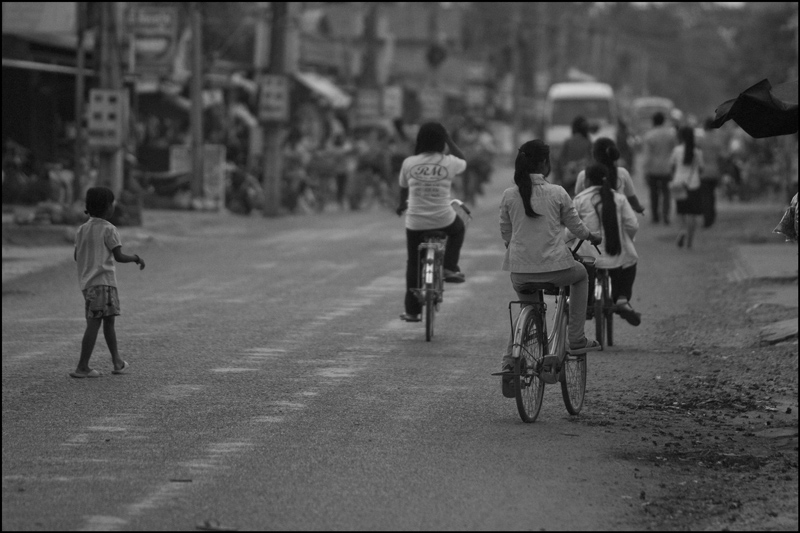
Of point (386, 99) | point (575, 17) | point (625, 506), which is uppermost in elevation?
point (575, 17)

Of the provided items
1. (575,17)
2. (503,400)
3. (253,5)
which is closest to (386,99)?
(253,5)

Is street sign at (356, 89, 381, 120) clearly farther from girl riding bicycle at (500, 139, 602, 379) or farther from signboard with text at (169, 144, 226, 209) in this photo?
girl riding bicycle at (500, 139, 602, 379)

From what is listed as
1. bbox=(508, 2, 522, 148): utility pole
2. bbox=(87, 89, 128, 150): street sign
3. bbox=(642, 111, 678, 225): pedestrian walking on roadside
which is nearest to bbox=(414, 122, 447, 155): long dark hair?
bbox=(87, 89, 128, 150): street sign

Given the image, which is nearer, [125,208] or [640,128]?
[125,208]

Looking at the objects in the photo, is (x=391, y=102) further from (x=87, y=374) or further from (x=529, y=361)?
(x=529, y=361)

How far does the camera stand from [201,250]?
861 inches

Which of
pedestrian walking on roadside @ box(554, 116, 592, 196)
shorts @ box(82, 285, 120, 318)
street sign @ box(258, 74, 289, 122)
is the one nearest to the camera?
shorts @ box(82, 285, 120, 318)

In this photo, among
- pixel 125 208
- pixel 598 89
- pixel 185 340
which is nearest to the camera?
pixel 185 340

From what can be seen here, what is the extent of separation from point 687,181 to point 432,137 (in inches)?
379

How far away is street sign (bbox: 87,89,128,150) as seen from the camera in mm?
23844

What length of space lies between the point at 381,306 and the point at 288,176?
17.4 metres

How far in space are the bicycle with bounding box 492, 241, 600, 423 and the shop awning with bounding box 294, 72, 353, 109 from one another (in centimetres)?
3716

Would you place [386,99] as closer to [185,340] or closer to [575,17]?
[185,340]

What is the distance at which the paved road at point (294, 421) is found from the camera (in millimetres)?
6746
